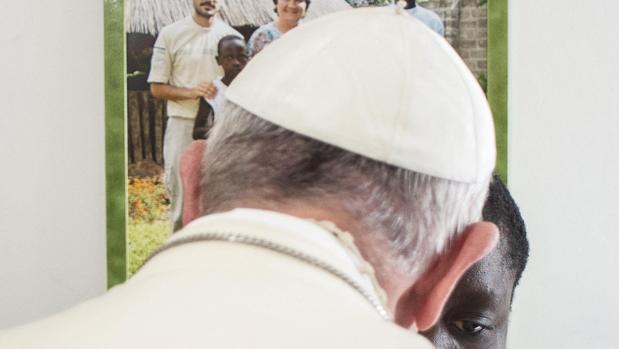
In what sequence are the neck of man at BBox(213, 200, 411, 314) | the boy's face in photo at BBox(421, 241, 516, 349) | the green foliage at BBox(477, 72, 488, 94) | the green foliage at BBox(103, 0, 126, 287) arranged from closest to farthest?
the neck of man at BBox(213, 200, 411, 314), the boy's face in photo at BBox(421, 241, 516, 349), the green foliage at BBox(477, 72, 488, 94), the green foliage at BBox(103, 0, 126, 287)

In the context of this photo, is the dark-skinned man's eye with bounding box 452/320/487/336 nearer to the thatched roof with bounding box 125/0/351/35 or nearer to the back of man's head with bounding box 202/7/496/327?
the back of man's head with bounding box 202/7/496/327

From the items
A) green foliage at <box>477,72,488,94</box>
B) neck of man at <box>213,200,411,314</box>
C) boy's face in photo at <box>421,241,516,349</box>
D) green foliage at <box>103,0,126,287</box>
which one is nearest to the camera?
neck of man at <box>213,200,411,314</box>

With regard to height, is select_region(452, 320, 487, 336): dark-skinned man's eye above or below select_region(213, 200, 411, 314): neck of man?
below

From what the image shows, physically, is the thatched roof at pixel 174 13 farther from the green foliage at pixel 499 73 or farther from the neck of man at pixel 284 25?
the green foliage at pixel 499 73

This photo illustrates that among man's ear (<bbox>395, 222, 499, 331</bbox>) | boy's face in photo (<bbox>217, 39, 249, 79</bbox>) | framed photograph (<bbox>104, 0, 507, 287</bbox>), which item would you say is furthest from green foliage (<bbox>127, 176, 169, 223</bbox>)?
man's ear (<bbox>395, 222, 499, 331</bbox>)

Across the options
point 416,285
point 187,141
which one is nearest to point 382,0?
point 187,141

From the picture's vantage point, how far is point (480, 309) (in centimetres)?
93

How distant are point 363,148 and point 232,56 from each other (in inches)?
16.1

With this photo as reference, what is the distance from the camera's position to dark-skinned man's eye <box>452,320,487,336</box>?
867 mm

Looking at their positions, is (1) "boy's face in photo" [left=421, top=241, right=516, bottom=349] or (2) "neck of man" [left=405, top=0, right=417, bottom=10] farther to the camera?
(2) "neck of man" [left=405, top=0, right=417, bottom=10]

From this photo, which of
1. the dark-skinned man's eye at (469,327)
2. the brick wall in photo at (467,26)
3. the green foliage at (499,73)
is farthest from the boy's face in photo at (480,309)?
the brick wall in photo at (467,26)

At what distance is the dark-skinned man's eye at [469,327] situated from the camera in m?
0.87

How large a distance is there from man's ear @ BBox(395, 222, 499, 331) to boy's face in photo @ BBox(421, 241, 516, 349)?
0.16ft

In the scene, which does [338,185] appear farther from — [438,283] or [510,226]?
[510,226]
